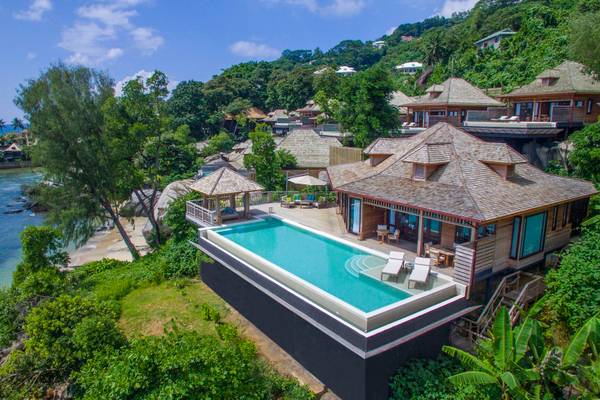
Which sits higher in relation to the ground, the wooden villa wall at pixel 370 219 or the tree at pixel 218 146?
the tree at pixel 218 146

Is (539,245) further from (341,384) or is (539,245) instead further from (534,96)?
(534,96)

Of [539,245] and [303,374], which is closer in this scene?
[303,374]

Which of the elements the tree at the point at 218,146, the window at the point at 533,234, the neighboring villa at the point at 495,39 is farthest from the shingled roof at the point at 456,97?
the neighboring villa at the point at 495,39

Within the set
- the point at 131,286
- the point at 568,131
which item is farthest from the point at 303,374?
the point at 568,131

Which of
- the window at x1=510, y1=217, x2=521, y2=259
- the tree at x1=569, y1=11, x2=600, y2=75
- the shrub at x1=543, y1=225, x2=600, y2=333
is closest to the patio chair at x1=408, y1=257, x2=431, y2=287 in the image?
the window at x1=510, y1=217, x2=521, y2=259

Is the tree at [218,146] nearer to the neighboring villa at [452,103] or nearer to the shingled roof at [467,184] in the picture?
the neighboring villa at [452,103]

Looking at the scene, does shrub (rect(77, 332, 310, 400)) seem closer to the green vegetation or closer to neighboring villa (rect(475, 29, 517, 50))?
the green vegetation
